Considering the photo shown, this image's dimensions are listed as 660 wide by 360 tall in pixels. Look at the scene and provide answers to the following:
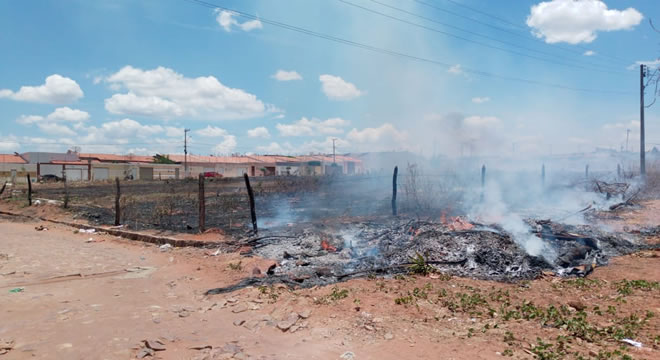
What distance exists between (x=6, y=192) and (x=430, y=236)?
3126 cm

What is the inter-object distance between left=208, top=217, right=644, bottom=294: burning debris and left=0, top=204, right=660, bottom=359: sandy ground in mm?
474

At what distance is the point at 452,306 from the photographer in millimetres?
5477

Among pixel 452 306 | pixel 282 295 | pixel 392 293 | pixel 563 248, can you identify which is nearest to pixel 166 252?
pixel 282 295

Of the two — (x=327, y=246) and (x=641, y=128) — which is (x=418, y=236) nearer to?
(x=327, y=246)

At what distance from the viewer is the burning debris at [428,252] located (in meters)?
7.32

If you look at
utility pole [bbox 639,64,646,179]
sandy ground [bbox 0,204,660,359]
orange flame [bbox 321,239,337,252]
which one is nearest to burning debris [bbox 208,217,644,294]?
orange flame [bbox 321,239,337,252]

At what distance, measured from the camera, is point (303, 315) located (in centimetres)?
532

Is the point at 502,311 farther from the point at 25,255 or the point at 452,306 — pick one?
→ the point at 25,255

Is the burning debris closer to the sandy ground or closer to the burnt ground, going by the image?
the burnt ground

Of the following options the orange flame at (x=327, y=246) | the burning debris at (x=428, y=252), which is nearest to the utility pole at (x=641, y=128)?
the burning debris at (x=428, y=252)

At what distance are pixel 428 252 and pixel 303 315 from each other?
361cm

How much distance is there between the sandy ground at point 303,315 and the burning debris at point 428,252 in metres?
0.47

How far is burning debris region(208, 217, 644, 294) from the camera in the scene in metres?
7.32

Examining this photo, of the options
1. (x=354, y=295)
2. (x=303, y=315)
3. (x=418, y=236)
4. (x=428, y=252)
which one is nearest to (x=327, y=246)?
(x=418, y=236)
